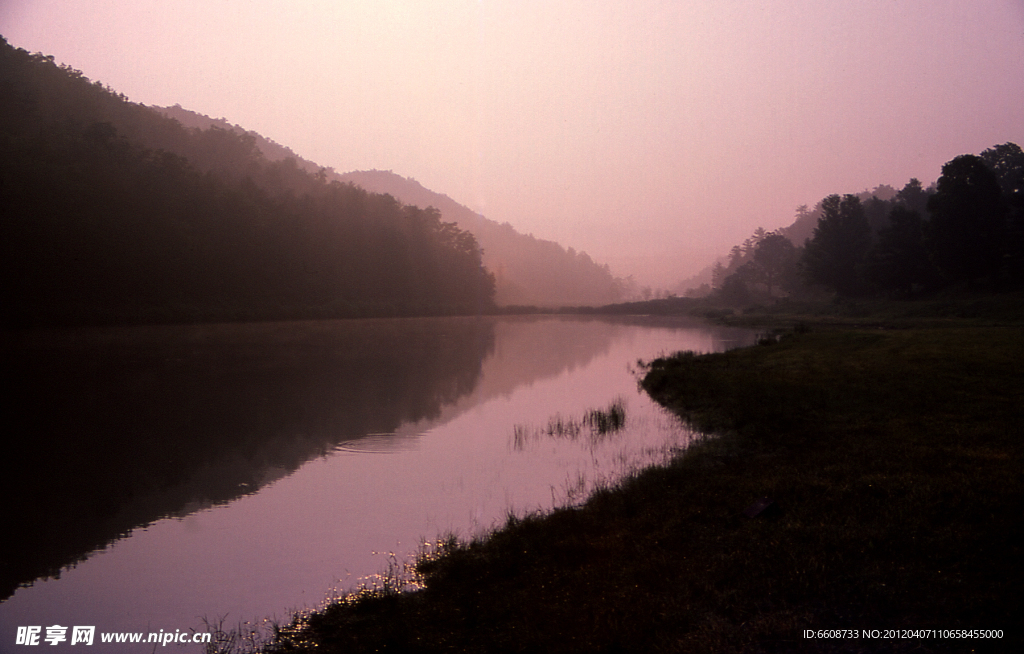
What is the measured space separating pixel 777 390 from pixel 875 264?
6335cm

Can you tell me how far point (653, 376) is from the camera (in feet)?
95.5

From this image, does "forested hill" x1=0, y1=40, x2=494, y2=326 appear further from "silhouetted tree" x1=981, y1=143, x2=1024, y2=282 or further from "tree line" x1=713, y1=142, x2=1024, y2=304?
"silhouetted tree" x1=981, y1=143, x2=1024, y2=282

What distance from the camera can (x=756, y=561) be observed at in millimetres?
7309

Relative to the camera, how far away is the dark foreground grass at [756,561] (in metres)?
5.94

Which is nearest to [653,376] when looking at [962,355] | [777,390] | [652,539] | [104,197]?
[777,390]

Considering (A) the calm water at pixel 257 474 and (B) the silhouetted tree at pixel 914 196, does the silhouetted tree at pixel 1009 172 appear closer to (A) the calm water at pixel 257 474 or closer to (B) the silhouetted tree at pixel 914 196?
(B) the silhouetted tree at pixel 914 196

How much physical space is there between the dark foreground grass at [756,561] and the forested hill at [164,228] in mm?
57041

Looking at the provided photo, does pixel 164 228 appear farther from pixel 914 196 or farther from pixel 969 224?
pixel 914 196

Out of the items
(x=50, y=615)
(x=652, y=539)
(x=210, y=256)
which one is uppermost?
(x=210, y=256)

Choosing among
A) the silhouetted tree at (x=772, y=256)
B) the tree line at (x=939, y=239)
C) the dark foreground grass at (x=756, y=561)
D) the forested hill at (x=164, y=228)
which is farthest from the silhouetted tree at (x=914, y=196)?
the dark foreground grass at (x=756, y=561)

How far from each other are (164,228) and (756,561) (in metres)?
76.0

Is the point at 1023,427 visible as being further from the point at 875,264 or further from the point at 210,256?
the point at 210,256

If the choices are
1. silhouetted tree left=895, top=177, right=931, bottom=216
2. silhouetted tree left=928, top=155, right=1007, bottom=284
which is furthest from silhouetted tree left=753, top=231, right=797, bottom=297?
silhouetted tree left=928, top=155, right=1007, bottom=284

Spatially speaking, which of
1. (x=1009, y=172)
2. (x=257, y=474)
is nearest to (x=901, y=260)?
(x=1009, y=172)
